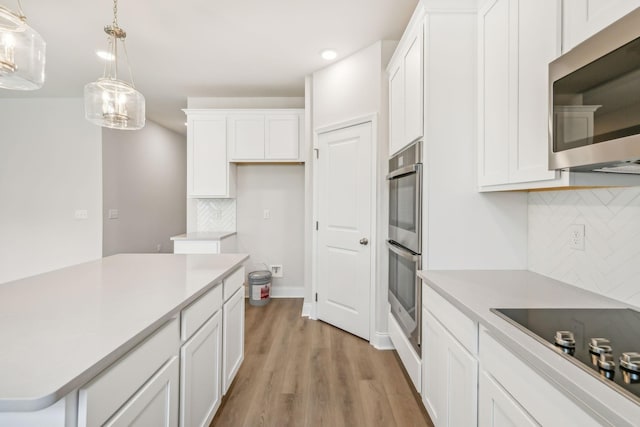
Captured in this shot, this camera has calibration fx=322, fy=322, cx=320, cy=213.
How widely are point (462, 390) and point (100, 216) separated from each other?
189 inches

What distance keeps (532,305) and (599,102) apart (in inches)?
29.1

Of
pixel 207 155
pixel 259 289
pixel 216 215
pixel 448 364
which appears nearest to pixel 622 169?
pixel 448 364

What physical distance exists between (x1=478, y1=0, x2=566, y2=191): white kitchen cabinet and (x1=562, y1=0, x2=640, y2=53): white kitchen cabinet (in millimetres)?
40

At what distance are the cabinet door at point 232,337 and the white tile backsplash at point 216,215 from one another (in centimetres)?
238

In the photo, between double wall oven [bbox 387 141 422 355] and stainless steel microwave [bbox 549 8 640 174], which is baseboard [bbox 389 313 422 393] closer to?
double wall oven [bbox 387 141 422 355]

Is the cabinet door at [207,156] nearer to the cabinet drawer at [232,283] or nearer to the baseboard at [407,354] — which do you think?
the cabinet drawer at [232,283]

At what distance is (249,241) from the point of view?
4520mm

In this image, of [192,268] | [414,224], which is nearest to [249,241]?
[192,268]

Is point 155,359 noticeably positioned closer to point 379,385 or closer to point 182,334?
point 182,334

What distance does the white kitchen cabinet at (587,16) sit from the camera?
3.04 feet

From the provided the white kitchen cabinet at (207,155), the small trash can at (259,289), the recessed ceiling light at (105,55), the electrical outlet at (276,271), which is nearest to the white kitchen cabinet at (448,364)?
the small trash can at (259,289)

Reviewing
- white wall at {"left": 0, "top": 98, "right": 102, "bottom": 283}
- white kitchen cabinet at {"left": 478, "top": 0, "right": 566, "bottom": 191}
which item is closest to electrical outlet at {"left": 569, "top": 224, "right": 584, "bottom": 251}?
white kitchen cabinet at {"left": 478, "top": 0, "right": 566, "bottom": 191}

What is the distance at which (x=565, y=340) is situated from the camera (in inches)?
34.2

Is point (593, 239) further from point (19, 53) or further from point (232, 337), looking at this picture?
point (19, 53)
